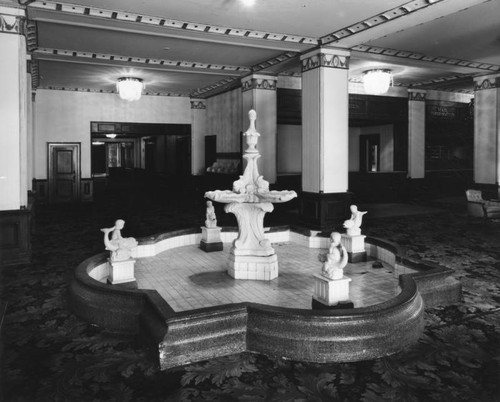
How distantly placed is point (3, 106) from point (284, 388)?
5323 millimetres

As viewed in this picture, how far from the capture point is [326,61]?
845 centimetres

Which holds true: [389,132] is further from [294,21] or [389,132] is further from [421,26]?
[294,21]

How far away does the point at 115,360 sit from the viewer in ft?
10.9

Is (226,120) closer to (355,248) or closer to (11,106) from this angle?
(11,106)

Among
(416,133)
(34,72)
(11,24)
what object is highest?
(34,72)

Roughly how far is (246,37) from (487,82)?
651 cm

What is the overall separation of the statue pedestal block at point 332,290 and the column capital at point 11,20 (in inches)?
207

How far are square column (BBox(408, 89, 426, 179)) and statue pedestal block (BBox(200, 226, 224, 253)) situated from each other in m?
9.25

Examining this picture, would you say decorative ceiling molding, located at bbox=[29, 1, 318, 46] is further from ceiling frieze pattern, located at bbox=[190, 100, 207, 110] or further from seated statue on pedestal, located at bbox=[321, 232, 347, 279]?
ceiling frieze pattern, located at bbox=[190, 100, 207, 110]

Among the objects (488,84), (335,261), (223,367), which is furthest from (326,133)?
(223,367)

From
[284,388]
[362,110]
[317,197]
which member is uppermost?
[362,110]

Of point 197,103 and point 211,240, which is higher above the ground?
point 197,103

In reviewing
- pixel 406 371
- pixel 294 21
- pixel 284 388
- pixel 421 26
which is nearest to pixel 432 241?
pixel 421 26

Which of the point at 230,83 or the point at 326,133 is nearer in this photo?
the point at 326,133
